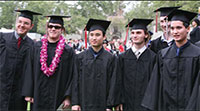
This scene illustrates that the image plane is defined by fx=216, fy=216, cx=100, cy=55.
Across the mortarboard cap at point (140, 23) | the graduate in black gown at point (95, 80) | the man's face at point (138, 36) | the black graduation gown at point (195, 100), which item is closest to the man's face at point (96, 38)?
the graduate in black gown at point (95, 80)

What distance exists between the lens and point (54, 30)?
404 centimetres

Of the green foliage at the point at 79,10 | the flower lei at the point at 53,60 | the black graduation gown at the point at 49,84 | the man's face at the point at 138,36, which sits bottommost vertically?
the black graduation gown at the point at 49,84

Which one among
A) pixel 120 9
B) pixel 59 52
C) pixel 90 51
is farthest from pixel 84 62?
pixel 120 9

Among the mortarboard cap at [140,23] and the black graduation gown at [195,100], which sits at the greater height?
the mortarboard cap at [140,23]

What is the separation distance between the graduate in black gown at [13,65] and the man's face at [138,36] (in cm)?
200

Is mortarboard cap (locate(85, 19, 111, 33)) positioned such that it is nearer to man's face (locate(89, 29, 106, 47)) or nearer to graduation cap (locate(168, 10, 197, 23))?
man's face (locate(89, 29, 106, 47))

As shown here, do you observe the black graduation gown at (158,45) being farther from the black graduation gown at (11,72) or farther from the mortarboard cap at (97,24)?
the black graduation gown at (11,72)

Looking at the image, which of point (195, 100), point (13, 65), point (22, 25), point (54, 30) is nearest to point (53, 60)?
point (54, 30)

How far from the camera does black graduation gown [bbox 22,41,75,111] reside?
154 inches

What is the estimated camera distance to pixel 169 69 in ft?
10.9

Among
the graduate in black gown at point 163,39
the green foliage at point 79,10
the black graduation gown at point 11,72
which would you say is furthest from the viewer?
the green foliage at point 79,10

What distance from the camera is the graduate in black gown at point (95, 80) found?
3.81 m

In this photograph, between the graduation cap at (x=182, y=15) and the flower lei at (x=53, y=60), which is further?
the flower lei at (x=53, y=60)

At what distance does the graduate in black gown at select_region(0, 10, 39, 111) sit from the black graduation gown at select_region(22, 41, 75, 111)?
0.79ft
